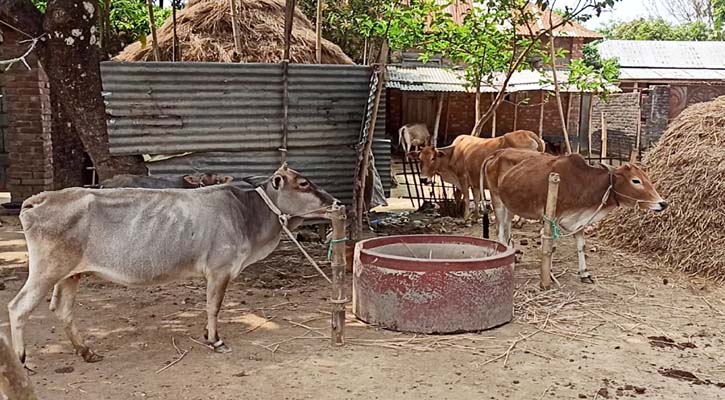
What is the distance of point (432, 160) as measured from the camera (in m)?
11.9

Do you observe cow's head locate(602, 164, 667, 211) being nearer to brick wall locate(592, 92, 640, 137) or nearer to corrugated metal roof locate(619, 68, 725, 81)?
brick wall locate(592, 92, 640, 137)

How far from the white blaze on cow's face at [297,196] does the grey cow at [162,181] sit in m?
1.13

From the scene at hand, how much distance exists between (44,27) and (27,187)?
16.2 feet

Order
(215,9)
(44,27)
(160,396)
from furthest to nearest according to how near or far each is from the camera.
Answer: (215,9), (44,27), (160,396)

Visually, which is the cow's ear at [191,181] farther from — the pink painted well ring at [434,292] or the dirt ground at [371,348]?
the pink painted well ring at [434,292]

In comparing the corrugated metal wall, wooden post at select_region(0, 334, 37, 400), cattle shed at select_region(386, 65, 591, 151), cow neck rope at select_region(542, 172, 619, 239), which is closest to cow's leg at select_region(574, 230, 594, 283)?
cow neck rope at select_region(542, 172, 619, 239)

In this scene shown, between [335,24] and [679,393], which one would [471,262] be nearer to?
[679,393]

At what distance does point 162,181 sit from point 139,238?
213cm

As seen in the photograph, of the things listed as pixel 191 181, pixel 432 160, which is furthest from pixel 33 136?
pixel 432 160

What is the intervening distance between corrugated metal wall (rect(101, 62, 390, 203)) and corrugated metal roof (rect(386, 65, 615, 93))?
10.6 m

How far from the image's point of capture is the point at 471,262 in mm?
5641

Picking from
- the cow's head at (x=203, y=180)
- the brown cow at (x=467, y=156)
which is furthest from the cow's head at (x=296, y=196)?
the brown cow at (x=467, y=156)

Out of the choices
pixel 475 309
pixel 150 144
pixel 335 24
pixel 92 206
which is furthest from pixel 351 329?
pixel 335 24

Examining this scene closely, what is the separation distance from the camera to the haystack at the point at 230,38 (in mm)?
9250
